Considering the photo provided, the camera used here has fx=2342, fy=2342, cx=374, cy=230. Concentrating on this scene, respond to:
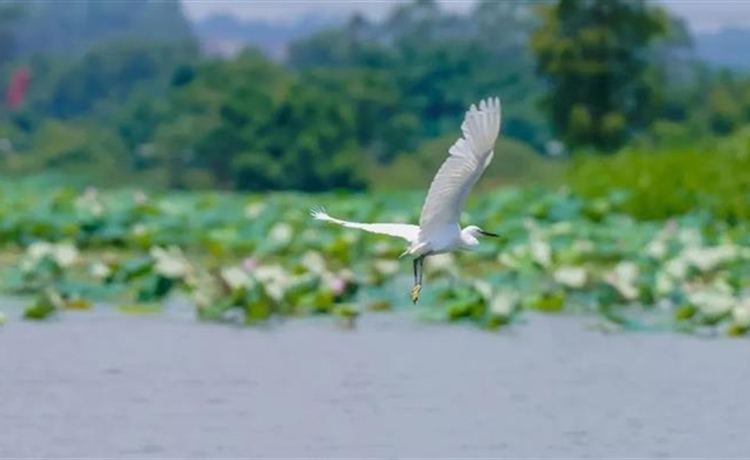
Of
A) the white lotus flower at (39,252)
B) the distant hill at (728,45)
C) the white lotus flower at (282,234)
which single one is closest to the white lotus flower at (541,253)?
the white lotus flower at (282,234)

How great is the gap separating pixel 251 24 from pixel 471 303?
73.5 meters

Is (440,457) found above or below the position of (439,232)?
below

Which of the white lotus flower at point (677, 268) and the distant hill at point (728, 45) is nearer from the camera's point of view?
the white lotus flower at point (677, 268)

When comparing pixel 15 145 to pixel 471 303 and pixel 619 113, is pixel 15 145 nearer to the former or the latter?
pixel 619 113

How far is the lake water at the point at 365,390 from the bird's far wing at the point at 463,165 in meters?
1.69

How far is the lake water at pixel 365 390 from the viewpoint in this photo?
28.7ft

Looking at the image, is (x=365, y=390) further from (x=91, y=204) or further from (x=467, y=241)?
(x=91, y=204)

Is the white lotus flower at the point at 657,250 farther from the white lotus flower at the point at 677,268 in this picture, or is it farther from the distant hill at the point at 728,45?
the distant hill at the point at 728,45

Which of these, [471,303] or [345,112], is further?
[345,112]

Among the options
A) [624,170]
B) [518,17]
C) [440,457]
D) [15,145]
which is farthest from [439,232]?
[518,17]

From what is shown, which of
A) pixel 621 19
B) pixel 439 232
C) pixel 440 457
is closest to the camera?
pixel 439 232

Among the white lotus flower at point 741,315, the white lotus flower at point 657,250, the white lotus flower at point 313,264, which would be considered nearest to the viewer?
the white lotus flower at point 741,315

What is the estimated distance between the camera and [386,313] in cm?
1255

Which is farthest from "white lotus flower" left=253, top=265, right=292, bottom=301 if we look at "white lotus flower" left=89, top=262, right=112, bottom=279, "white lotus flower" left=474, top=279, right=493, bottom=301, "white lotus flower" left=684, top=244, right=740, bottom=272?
"white lotus flower" left=684, top=244, right=740, bottom=272
